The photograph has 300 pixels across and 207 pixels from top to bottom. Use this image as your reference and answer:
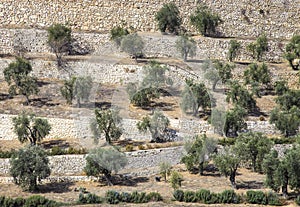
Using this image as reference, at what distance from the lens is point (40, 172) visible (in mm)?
41125

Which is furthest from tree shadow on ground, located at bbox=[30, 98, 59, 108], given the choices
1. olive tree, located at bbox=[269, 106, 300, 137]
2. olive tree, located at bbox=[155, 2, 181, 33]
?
olive tree, located at bbox=[269, 106, 300, 137]

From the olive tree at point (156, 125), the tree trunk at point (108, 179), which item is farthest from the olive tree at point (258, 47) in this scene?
the tree trunk at point (108, 179)

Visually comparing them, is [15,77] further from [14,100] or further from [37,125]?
[37,125]

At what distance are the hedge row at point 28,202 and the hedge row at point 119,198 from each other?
131 cm

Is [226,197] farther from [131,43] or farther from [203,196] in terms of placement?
[131,43]

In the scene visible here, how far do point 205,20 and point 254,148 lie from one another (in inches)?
729

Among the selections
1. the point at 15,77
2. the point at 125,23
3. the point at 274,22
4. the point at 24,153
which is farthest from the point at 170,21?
Answer: the point at 24,153

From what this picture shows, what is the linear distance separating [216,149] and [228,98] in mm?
6806

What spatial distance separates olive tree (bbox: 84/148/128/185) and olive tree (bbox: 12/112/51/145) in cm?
481

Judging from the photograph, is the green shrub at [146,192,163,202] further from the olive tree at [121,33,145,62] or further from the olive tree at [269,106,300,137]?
the olive tree at [121,33,145,62]

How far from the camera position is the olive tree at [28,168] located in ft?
135

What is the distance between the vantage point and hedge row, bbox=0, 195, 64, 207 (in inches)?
1502

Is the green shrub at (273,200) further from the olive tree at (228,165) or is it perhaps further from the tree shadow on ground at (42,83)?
the tree shadow on ground at (42,83)

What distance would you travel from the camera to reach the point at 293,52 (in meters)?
57.3
